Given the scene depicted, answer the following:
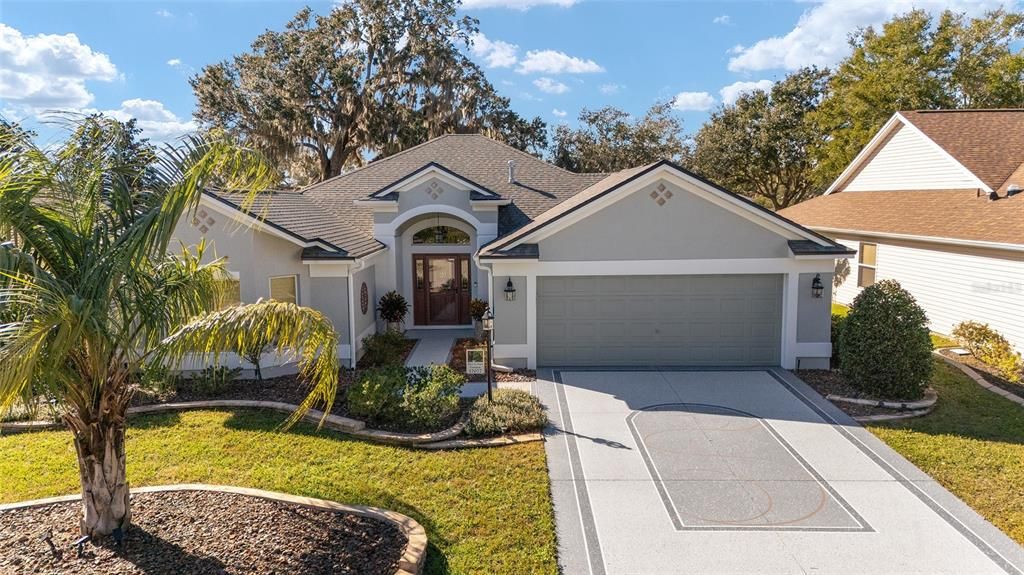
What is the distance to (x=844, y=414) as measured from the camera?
10.3 meters

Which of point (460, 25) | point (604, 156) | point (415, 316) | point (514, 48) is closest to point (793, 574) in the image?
point (415, 316)

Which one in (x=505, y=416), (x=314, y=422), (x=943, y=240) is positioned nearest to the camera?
(x=505, y=416)

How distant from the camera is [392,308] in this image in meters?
16.2

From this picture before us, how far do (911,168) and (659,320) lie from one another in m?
13.1

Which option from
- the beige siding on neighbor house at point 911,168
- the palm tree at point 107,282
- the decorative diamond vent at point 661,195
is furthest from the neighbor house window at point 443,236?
the beige siding on neighbor house at point 911,168

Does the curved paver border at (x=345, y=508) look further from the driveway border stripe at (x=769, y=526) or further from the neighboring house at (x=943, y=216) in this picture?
the neighboring house at (x=943, y=216)

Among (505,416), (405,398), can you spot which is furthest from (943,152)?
(405,398)

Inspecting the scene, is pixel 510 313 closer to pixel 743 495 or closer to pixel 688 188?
pixel 688 188

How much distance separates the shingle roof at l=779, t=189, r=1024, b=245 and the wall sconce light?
1077cm

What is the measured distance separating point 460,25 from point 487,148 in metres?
14.9

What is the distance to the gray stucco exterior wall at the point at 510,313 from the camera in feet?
42.4

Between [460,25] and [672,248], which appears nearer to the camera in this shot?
[672,248]

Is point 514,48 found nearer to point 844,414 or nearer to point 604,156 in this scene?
point 604,156

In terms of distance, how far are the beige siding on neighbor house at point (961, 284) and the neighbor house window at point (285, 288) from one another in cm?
1582
